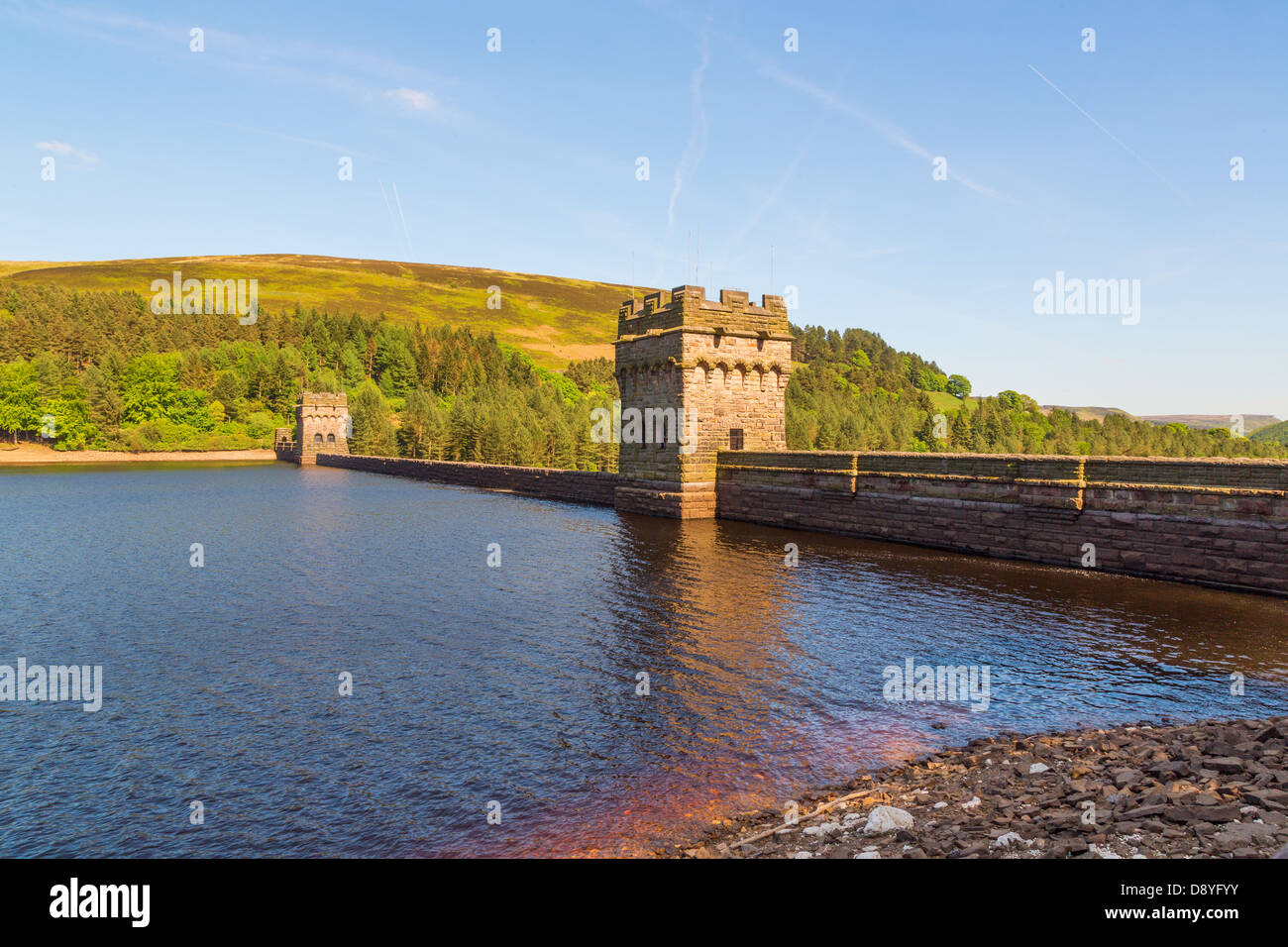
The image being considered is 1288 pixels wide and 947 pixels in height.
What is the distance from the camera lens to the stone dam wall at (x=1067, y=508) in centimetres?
1861

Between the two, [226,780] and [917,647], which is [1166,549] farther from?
[226,780]

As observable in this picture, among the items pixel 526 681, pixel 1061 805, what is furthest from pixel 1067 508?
pixel 526 681

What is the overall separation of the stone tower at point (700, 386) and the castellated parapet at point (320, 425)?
7584 centimetres

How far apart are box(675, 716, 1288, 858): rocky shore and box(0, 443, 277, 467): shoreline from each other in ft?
386

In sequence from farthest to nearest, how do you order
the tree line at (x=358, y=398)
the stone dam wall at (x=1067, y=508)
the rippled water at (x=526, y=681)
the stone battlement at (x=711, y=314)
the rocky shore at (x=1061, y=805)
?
the tree line at (x=358, y=398), the stone battlement at (x=711, y=314), the stone dam wall at (x=1067, y=508), the rippled water at (x=526, y=681), the rocky shore at (x=1061, y=805)

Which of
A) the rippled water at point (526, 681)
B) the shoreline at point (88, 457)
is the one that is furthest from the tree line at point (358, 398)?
the rippled water at point (526, 681)

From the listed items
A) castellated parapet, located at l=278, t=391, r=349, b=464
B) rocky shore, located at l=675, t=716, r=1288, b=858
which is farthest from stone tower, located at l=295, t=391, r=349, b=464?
rocky shore, located at l=675, t=716, r=1288, b=858

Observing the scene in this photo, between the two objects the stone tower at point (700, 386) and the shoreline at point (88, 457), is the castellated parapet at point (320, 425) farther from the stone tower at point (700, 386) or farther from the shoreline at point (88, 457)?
the stone tower at point (700, 386)

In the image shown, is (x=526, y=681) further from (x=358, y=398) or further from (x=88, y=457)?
(x=358, y=398)

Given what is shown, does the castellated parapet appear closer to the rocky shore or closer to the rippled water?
the rippled water

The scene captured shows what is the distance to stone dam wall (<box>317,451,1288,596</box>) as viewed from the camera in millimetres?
18672

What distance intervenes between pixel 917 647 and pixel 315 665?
1169cm
